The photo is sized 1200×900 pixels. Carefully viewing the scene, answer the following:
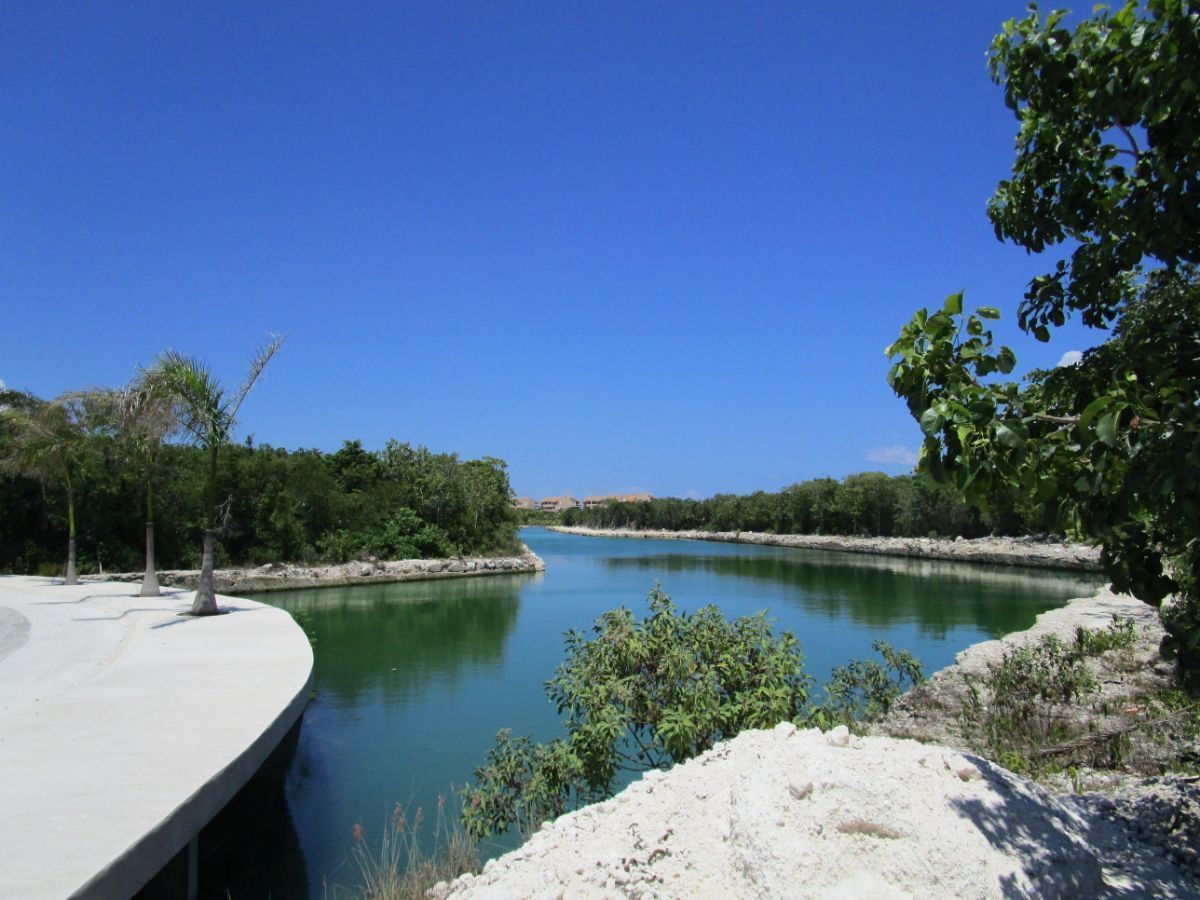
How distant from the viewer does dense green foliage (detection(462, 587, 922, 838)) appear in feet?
18.6

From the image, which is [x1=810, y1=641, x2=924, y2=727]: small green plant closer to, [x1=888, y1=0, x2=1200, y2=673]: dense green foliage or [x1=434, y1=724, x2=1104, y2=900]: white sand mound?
[x1=434, y1=724, x2=1104, y2=900]: white sand mound

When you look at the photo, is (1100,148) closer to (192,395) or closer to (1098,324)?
(1098,324)

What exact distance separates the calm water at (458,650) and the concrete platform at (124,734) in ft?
3.66

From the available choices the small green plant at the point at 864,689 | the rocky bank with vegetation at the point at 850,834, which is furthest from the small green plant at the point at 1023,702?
the rocky bank with vegetation at the point at 850,834

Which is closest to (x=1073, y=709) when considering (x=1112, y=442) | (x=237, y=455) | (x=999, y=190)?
(x=999, y=190)

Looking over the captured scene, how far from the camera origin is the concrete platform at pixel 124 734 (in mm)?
3965

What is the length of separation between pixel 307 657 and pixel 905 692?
24.9 feet

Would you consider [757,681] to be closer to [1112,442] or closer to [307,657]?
[1112,442]

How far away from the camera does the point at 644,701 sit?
19.9 feet

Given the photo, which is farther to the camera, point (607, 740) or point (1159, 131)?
point (607, 740)

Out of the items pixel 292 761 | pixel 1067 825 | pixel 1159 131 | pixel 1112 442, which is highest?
pixel 1159 131

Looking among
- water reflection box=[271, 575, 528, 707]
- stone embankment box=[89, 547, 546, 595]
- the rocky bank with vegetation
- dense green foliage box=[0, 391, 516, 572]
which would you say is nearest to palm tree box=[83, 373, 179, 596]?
dense green foliage box=[0, 391, 516, 572]

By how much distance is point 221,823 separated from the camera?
689 cm

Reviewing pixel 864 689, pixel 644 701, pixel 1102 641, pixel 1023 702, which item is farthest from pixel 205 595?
pixel 1102 641
